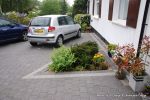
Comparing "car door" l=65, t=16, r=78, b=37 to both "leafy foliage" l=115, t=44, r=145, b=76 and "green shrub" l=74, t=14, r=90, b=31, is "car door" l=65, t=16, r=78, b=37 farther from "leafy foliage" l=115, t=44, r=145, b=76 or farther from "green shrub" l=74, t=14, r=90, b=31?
"leafy foliage" l=115, t=44, r=145, b=76

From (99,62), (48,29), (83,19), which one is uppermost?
(48,29)

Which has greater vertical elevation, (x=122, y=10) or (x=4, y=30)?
(x=122, y=10)

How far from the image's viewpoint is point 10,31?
9828mm

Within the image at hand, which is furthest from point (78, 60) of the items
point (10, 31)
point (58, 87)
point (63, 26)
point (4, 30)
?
point (10, 31)

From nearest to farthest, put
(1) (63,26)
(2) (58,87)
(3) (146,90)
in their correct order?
1. (3) (146,90)
2. (2) (58,87)
3. (1) (63,26)

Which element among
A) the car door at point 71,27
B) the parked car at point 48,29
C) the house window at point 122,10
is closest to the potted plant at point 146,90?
the house window at point 122,10

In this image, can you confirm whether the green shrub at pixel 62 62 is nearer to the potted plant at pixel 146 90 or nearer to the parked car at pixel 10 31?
the potted plant at pixel 146 90

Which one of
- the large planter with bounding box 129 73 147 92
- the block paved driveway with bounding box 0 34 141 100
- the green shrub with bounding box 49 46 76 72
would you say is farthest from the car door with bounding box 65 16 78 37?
the large planter with bounding box 129 73 147 92

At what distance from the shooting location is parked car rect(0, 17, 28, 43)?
9462 mm

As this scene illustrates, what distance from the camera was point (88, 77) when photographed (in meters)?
5.15

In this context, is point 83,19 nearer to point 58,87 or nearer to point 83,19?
point 83,19

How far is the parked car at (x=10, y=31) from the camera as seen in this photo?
31.0ft

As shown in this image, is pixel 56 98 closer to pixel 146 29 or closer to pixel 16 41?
pixel 146 29

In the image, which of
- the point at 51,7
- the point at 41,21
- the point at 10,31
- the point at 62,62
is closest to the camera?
the point at 62,62
